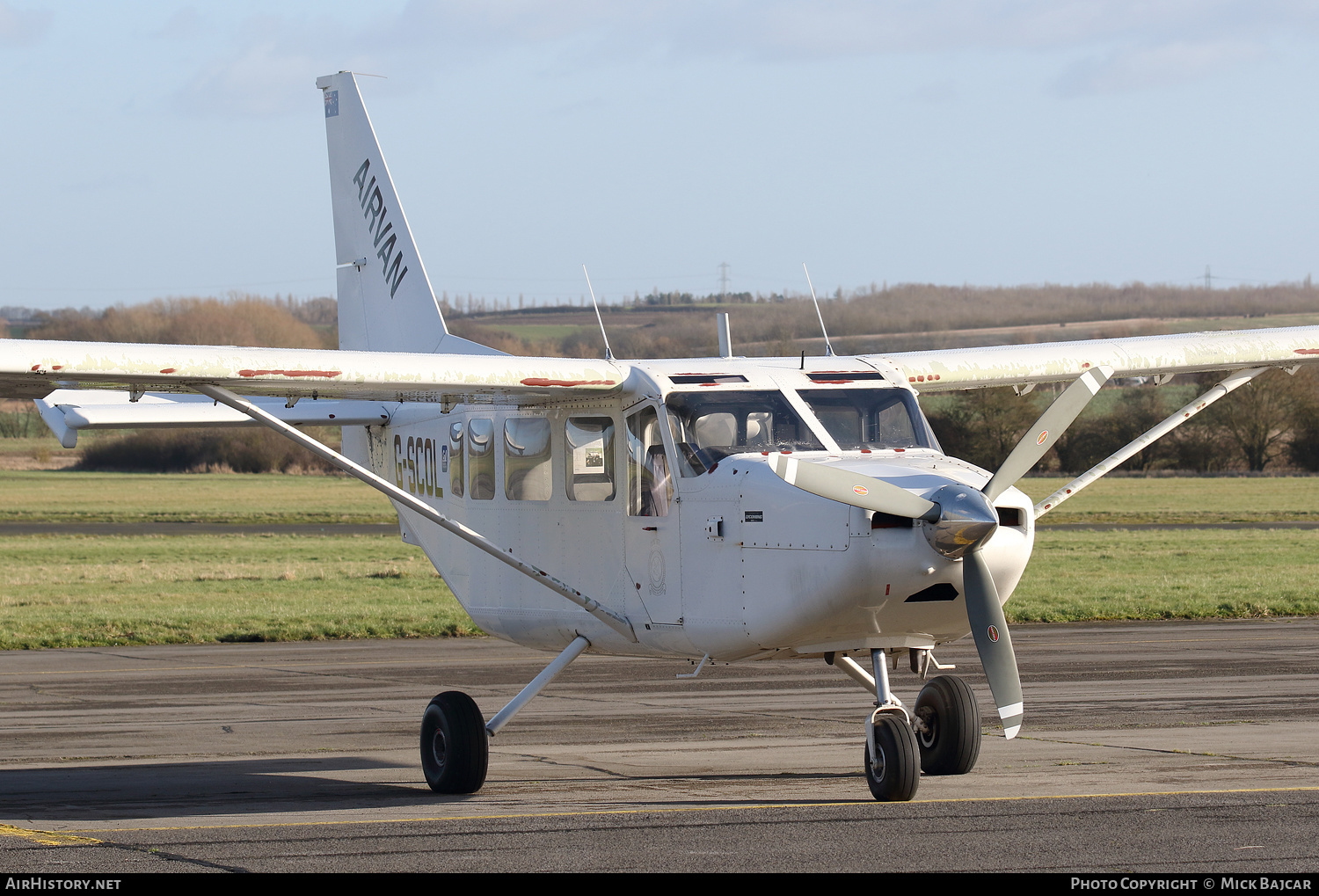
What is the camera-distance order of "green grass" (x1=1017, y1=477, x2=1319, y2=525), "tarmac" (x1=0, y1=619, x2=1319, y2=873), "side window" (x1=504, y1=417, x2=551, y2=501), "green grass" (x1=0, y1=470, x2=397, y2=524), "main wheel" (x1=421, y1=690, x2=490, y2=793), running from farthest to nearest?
"green grass" (x1=0, y1=470, x2=397, y2=524) < "green grass" (x1=1017, y1=477, x2=1319, y2=525) < "side window" (x1=504, y1=417, x2=551, y2=501) < "main wheel" (x1=421, y1=690, x2=490, y2=793) < "tarmac" (x1=0, y1=619, x2=1319, y2=873)

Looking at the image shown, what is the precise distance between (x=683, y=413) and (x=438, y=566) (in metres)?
3.86

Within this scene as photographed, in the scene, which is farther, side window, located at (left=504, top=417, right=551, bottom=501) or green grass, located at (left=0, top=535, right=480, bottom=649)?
green grass, located at (left=0, top=535, right=480, bottom=649)

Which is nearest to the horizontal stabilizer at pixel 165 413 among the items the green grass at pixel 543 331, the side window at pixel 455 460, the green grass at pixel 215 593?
the side window at pixel 455 460

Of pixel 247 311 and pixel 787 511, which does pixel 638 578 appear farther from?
pixel 247 311

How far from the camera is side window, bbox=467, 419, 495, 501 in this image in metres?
Answer: 11.5

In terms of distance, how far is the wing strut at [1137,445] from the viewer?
33.1 ft

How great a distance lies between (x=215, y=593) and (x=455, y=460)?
17.1 m

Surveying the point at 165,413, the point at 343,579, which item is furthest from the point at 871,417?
the point at 343,579

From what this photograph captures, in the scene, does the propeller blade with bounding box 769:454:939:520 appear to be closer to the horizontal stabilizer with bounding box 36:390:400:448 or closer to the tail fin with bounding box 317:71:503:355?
the horizontal stabilizer with bounding box 36:390:400:448

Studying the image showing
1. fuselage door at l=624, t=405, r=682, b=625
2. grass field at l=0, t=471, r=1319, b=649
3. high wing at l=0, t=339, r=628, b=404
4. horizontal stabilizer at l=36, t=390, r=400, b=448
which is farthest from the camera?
grass field at l=0, t=471, r=1319, b=649

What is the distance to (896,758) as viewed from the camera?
883 cm

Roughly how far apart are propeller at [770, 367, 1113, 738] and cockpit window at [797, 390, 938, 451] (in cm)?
88

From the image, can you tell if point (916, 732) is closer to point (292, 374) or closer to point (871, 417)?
point (871, 417)

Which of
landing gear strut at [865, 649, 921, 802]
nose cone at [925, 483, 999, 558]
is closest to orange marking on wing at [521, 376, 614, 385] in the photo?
nose cone at [925, 483, 999, 558]
